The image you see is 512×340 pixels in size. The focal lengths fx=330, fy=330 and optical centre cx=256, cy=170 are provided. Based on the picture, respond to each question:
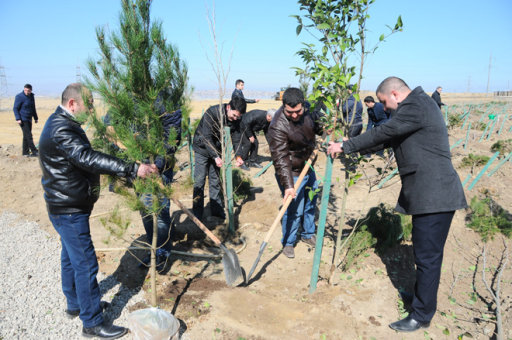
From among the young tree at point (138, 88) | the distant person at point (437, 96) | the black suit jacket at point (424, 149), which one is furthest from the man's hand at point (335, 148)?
the distant person at point (437, 96)

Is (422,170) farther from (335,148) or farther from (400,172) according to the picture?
(335,148)

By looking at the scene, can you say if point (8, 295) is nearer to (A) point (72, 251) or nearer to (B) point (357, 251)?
(A) point (72, 251)

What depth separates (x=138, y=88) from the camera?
251 cm

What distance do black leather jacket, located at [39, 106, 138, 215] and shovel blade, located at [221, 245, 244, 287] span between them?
1.34 metres

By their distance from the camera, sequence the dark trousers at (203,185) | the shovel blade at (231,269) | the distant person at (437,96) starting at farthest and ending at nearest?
the distant person at (437,96), the dark trousers at (203,185), the shovel blade at (231,269)

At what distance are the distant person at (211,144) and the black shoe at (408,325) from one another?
2.61 metres

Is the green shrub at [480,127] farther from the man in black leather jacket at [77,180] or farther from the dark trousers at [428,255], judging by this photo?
the man in black leather jacket at [77,180]

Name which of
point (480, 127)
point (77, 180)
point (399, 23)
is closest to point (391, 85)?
point (399, 23)

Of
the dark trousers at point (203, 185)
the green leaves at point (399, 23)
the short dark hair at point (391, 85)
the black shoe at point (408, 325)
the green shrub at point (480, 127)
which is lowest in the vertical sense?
the black shoe at point (408, 325)

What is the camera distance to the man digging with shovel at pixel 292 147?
11.4 feet

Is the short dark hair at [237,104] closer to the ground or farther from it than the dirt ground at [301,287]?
farther from it

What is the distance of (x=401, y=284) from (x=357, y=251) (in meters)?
0.53

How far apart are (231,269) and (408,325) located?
1.63 metres

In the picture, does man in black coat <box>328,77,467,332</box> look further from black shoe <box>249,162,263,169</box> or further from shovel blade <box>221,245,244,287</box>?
black shoe <box>249,162,263,169</box>
